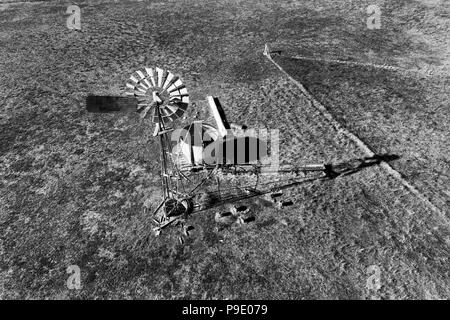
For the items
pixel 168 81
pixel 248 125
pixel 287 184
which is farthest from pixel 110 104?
pixel 287 184

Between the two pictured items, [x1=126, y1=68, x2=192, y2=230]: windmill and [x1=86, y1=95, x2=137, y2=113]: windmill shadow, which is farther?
[x1=86, y1=95, x2=137, y2=113]: windmill shadow

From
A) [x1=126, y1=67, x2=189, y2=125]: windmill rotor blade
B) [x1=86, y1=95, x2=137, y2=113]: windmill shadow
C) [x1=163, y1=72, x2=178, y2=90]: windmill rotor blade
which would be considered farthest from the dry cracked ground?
[x1=163, y1=72, x2=178, y2=90]: windmill rotor blade

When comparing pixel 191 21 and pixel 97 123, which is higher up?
pixel 191 21

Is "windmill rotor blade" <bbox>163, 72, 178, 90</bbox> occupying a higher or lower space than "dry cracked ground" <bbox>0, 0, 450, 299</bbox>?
higher

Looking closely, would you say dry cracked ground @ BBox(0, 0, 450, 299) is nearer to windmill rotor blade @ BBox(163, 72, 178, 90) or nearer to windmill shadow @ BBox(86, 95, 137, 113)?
windmill shadow @ BBox(86, 95, 137, 113)

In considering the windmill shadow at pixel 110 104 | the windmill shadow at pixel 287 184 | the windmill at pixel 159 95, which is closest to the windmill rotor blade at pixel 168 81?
the windmill at pixel 159 95

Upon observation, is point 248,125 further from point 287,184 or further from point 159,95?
point 159,95

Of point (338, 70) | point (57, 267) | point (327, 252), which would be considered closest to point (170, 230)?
point (57, 267)
